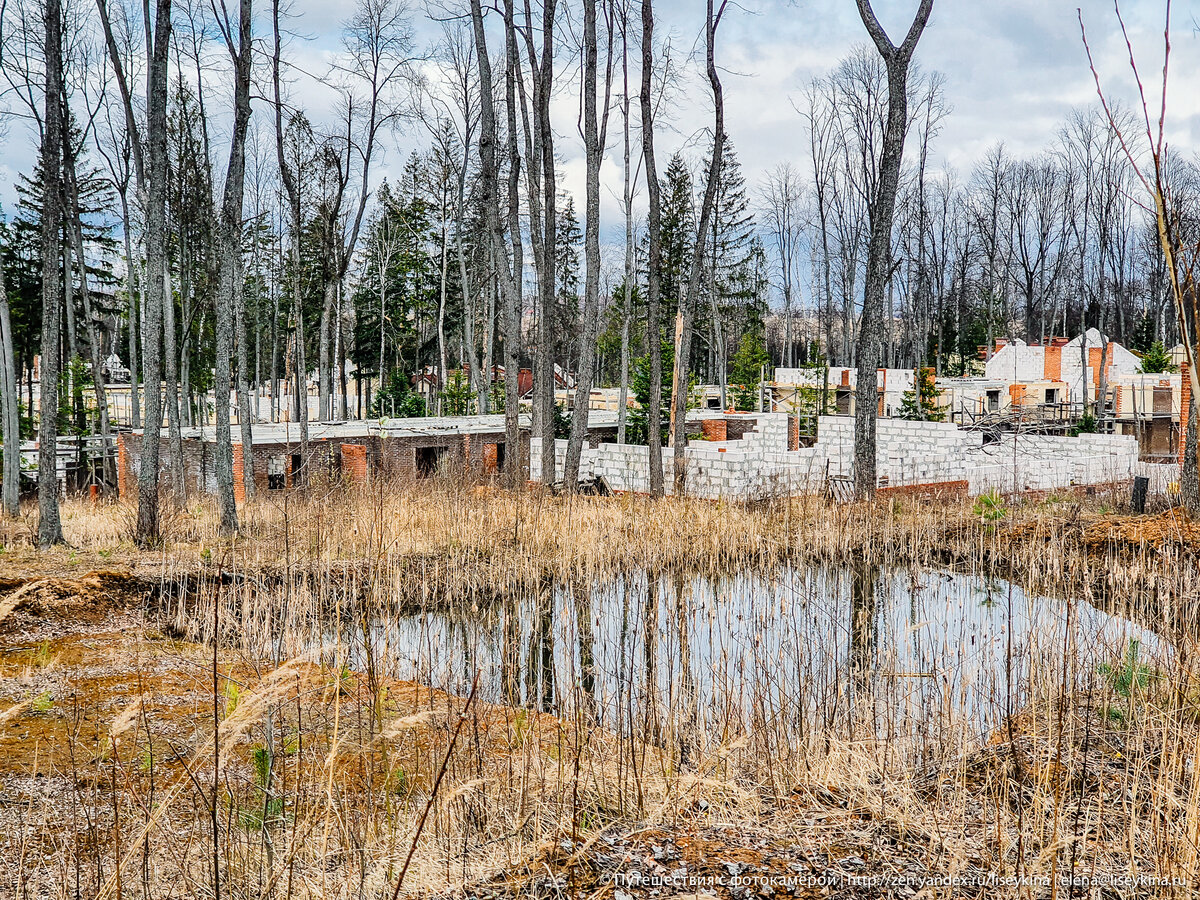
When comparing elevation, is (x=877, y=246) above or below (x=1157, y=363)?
above

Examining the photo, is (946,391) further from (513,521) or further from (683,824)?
(683,824)

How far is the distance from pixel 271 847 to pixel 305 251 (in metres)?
38.4

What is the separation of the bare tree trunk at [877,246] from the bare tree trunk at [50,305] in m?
10.9

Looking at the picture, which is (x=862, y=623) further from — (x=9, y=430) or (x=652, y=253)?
(x=9, y=430)

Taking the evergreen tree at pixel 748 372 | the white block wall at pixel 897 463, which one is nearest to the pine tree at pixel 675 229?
the evergreen tree at pixel 748 372

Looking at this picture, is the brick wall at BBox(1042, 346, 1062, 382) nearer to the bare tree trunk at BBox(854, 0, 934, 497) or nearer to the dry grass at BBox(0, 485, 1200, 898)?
the bare tree trunk at BBox(854, 0, 934, 497)

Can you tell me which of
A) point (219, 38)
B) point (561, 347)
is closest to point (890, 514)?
point (219, 38)

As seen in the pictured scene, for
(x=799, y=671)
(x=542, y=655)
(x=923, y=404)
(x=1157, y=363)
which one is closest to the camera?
(x=799, y=671)

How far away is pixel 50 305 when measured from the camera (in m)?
10.3

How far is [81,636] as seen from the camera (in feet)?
23.6

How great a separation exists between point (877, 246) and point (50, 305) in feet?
39.2

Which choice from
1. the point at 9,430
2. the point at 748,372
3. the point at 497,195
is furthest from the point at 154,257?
the point at 748,372

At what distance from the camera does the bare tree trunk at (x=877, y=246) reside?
13438 millimetres

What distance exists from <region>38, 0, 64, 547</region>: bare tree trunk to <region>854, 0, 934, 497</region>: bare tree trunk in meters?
10.9
